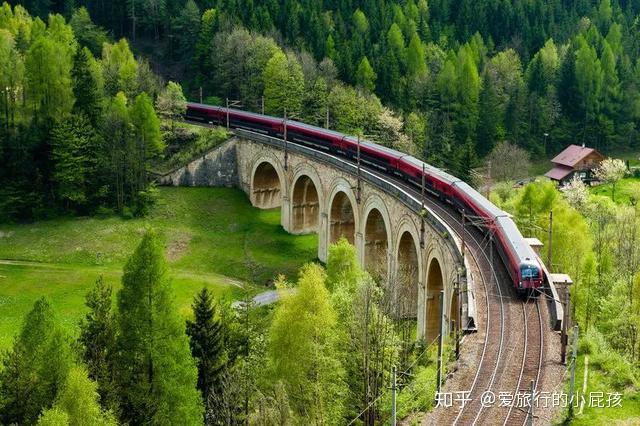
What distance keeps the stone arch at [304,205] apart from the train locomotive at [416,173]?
14.7ft

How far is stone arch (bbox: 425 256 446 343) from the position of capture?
203ft

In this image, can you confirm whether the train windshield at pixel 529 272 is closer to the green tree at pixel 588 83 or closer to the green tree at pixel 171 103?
the green tree at pixel 171 103

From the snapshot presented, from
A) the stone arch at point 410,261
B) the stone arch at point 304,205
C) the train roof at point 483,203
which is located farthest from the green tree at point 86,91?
the train roof at point 483,203

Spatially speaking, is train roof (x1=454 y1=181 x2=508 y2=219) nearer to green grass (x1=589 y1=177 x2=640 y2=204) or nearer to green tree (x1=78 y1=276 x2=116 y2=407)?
green tree (x1=78 y1=276 x2=116 y2=407)

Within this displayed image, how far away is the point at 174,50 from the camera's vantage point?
135 metres

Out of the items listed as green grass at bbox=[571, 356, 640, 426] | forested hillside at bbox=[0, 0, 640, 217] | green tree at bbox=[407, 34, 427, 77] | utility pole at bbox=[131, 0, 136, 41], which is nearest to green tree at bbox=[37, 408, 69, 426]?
green grass at bbox=[571, 356, 640, 426]

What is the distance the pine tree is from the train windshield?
1768cm

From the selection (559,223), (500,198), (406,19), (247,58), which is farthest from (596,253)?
(406,19)

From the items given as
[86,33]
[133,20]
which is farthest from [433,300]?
[133,20]

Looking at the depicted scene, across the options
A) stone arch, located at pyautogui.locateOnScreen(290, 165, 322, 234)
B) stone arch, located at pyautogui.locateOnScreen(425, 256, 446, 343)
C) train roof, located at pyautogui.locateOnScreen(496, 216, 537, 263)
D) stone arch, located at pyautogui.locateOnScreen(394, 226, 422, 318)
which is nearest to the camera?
train roof, located at pyautogui.locateOnScreen(496, 216, 537, 263)

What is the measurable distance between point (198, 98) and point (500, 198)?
54712mm

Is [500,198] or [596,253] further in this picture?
[500,198]

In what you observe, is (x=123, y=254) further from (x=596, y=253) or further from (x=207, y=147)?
(x=596, y=253)

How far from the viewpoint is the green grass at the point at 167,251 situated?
72125mm
